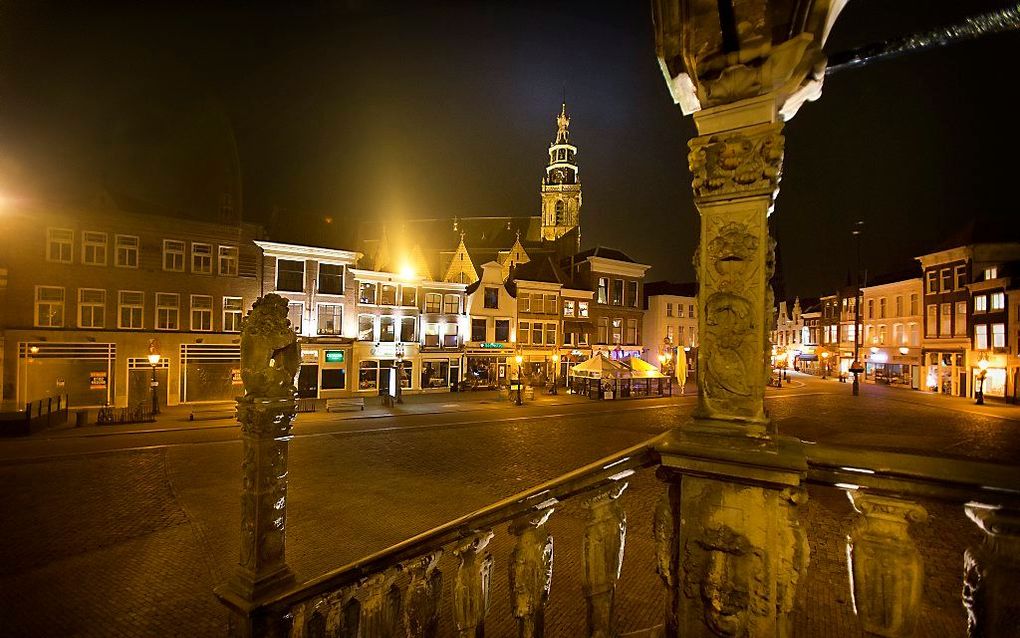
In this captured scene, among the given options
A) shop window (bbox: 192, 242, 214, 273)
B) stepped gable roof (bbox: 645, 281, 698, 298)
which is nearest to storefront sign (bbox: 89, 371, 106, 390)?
shop window (bbox: 192, 242, 214, 273)

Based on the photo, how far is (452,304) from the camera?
3422cm

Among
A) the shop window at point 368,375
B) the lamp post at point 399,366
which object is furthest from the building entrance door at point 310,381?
the lamp post at point 399,366

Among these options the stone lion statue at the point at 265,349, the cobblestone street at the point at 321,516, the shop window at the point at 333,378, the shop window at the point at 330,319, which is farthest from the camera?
the shop window at the point at 330,319

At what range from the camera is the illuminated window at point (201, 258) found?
2553cm

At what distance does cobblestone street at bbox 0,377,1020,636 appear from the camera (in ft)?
18.9

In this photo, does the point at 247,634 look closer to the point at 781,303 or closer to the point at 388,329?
the point at 388,329

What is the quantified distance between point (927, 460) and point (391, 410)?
76.7 ft

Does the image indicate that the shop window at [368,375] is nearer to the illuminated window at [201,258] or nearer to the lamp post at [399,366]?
the lamp post at [399,366]

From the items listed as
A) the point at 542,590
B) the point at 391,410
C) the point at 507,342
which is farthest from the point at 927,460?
the point at 507,342

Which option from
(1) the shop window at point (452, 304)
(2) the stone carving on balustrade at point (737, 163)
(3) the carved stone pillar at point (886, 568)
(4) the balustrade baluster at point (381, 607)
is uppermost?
Answer: (1) the shop window at point (452, 304)

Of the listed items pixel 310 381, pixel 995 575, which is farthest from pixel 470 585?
pixel 310 381

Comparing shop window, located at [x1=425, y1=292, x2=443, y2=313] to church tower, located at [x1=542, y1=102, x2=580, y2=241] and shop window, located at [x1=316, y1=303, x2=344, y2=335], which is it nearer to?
shop window, located at [x1=316, y1=303, x2=344, y2=335]

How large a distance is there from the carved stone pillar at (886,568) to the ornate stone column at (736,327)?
0.28m

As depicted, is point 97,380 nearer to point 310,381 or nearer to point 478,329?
point 310,381
